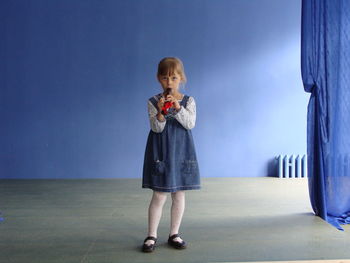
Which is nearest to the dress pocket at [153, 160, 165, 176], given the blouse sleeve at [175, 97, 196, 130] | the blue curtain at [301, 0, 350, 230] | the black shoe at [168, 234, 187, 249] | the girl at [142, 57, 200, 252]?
the girl at [142, 57, 200, 252]

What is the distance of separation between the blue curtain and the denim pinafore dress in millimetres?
1152

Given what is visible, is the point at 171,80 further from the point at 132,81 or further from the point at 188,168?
the point at 132,81

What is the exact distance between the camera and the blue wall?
13.8ft

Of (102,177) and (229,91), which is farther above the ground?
(229,91)

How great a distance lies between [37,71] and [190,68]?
1.91m

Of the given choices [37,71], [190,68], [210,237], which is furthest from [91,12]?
[210,237]

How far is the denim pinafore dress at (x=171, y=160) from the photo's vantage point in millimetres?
1846

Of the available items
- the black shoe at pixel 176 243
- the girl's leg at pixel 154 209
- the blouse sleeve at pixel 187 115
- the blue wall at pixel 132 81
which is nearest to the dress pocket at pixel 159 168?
the girl's leg at pixel 154 209

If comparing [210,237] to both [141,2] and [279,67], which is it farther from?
[141,2]

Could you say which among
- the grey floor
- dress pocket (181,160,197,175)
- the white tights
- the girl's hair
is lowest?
the grey floor

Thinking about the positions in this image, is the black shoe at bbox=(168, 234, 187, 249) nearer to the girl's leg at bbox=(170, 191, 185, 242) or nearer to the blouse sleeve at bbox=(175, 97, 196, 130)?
the girl's leg at bbox=(170, 191, 185, 242)

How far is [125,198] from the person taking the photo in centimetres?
322

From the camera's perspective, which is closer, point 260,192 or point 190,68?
point 260,192

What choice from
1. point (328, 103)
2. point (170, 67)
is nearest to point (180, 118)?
point (170, 67)
